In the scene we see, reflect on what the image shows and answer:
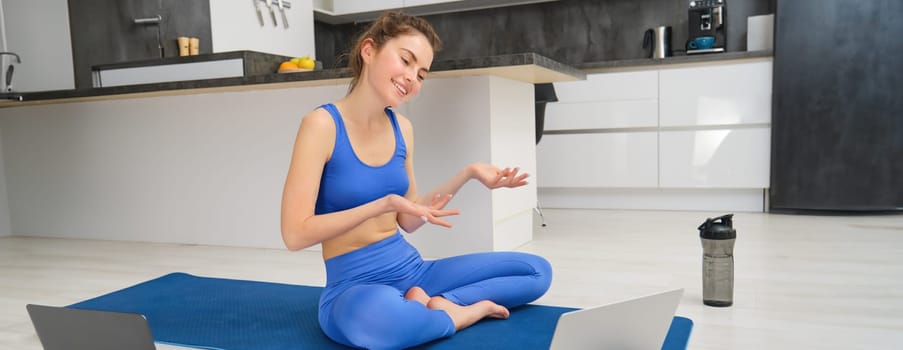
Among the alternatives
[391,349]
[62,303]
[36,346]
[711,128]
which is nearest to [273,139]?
[62,303]

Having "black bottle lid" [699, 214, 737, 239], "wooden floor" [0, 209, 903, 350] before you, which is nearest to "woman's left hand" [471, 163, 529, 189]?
"wooden floor" [0, 209, 903, 350]

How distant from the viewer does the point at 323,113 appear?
5.09 feet

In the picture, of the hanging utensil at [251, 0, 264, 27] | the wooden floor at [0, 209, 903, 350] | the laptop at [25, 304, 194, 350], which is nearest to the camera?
the laptop at [25, 304, 194, 350]

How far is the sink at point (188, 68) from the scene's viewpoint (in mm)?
4215

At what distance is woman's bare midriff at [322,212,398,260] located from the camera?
1.64 meters

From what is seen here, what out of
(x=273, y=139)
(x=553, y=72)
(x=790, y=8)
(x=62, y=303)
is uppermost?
(x=790, y=8)

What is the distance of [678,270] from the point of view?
2541mm

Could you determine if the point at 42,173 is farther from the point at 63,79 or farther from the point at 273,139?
the point at 273,139

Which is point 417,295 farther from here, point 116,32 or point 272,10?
point 116,32

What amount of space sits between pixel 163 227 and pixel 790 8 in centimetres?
360

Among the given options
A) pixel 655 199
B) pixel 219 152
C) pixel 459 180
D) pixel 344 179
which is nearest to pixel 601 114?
pixel 655 199

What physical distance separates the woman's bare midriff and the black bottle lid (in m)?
0.98

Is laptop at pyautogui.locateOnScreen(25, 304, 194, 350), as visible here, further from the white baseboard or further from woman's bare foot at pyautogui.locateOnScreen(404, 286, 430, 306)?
the white baseboard

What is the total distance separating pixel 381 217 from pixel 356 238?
82 mm
